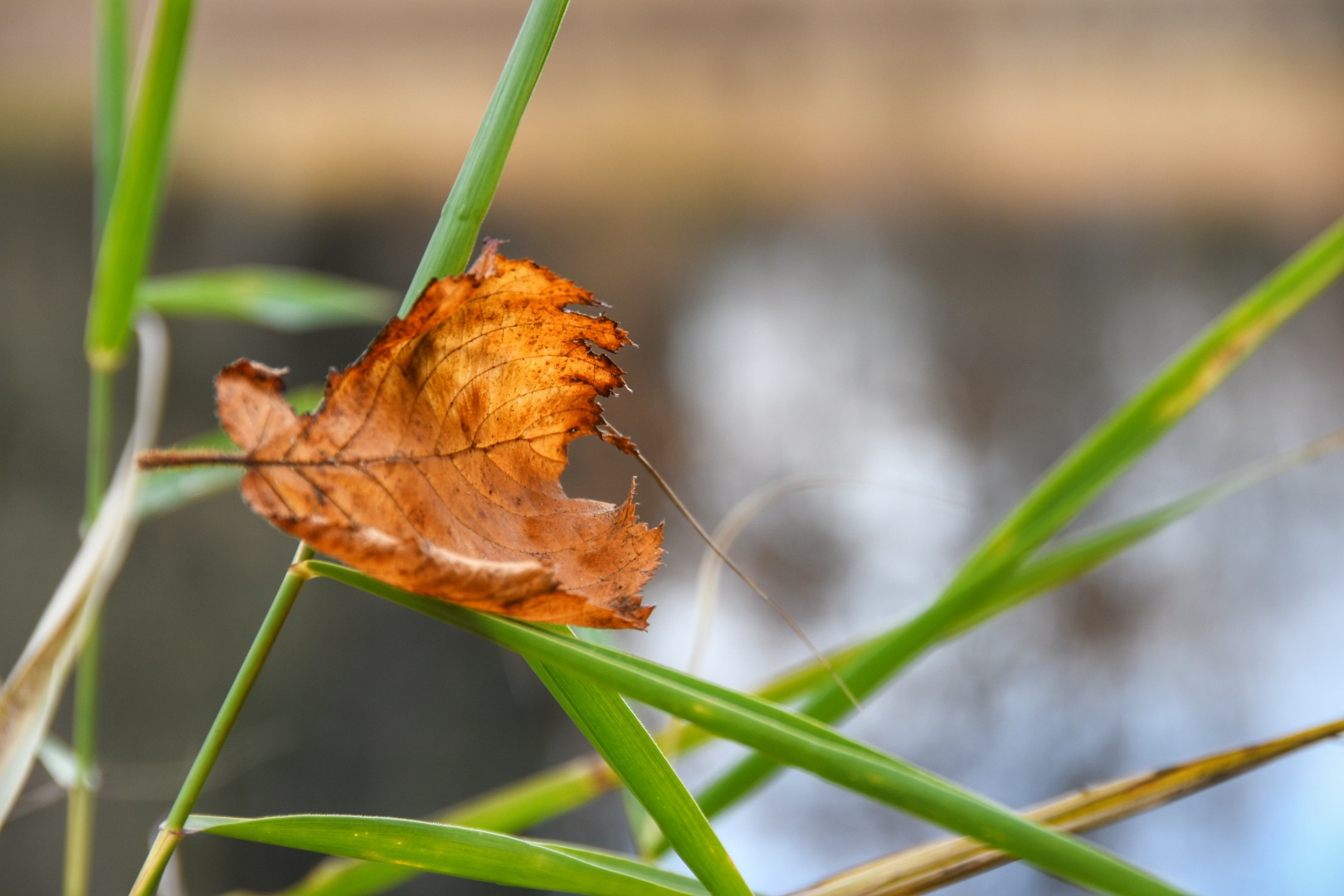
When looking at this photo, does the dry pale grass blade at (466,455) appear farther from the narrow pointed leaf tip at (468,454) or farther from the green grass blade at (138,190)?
the green grass blade at (138,190)

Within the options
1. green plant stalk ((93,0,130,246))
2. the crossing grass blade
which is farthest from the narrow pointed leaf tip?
green plant stalk ((93,0,130,246))

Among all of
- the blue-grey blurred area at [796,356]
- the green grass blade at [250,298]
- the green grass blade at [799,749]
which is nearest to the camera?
the green grass blade at [799,749]

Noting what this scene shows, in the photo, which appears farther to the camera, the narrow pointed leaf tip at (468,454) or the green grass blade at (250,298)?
the green grass blade at (250,298)

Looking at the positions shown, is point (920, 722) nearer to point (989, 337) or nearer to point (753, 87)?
point (989, 337)

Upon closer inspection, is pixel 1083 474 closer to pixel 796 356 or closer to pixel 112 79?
pixel 112 79

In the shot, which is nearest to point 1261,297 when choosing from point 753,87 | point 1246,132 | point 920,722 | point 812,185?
point 920,722

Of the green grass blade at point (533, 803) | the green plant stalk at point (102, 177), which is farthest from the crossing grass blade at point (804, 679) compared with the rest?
the green plant stalk at point (102, 177)
